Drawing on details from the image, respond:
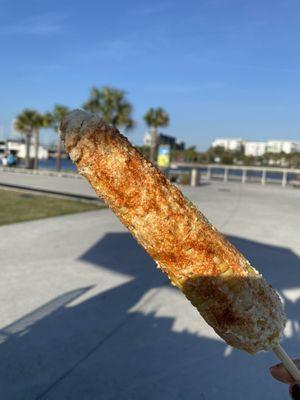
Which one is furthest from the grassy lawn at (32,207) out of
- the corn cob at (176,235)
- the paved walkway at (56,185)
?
the corn cob at (176,235)

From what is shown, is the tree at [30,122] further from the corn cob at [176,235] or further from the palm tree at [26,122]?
the corn cob at [176,235]

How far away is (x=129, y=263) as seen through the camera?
28.4 feet

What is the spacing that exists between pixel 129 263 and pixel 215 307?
6801 mm

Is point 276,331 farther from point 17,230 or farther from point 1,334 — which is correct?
point 17,230

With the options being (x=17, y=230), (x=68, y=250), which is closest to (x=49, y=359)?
(x=68, y=250)

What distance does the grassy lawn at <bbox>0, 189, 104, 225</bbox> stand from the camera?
13.7 metres

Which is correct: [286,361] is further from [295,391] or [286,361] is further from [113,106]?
[113,106]

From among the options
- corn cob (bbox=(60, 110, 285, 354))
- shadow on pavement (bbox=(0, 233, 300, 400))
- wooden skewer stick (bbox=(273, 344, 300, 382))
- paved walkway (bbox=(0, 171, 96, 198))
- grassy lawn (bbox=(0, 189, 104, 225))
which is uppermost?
corn cob (bbox=(60, 110, 285, 354))

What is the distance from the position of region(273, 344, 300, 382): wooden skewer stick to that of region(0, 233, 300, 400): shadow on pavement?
7.22 ft

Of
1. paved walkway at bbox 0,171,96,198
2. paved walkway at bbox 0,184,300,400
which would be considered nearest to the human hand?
paved walkway at bbox 0,184,300,400

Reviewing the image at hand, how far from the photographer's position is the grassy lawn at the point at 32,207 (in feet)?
45.1

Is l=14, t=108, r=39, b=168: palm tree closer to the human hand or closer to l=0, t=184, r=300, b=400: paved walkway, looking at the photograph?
l=0, t=184, r=300, b=400: paved walkway

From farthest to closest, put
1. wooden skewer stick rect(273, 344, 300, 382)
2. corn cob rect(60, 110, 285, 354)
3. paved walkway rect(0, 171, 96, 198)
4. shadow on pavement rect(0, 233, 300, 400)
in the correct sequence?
1. paved walkway rect(0, 171, 96, 198)
2. shadow on pavement rect(0, 233, 300, 400)
3. wooden skewer stick rect(273, 344, 300, 382)
4. corn cob rect(60, 110, 285, 354)

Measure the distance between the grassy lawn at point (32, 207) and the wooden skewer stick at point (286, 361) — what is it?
11.4 metres
